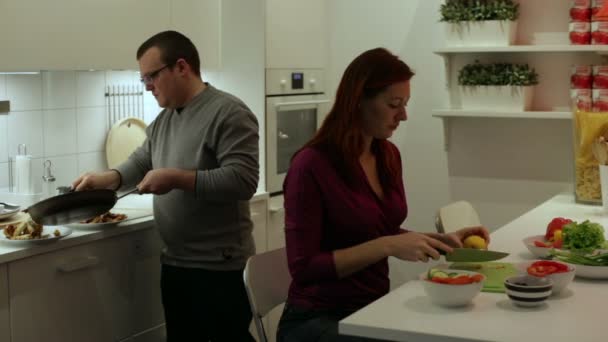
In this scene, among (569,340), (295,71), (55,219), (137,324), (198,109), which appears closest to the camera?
(569,340)

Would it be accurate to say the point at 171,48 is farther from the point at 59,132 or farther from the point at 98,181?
the point at 59,132

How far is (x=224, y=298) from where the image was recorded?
2.89 m

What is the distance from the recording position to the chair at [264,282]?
2.30 metres

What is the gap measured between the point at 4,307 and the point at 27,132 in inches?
35.6

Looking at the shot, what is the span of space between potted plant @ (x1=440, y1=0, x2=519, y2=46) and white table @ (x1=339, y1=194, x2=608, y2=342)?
2.04m

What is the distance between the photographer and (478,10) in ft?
13.0

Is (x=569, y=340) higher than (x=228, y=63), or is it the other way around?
(x=228, y=63)

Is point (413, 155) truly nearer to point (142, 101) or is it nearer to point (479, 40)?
point (479, 40)

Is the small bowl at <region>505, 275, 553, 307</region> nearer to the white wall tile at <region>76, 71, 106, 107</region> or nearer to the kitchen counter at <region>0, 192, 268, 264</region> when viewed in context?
the kitchen counter at <region>0, 192, 268, 264</region>

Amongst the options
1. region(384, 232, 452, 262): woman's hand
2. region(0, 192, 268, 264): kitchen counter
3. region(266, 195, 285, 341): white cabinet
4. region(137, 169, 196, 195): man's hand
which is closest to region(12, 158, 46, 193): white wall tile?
region(0, 192, 268, 264): kitchen counter

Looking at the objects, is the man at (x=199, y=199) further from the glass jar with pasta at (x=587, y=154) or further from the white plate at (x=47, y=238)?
the glass jar with pasta at (x=587, y=154)

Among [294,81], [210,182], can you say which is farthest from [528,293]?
[294,81]

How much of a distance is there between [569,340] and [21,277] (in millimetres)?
1705

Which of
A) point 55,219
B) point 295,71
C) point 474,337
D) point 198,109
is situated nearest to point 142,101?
point 295,71
